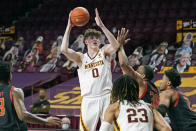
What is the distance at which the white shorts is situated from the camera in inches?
Answer: 189

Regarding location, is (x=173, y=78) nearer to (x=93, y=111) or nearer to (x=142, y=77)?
(x=142, y=77)

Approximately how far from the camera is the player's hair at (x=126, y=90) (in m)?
3.06

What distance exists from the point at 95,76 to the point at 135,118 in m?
2.07

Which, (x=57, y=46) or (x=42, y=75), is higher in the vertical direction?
(x=57, y=46)

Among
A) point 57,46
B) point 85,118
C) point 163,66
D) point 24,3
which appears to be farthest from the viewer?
point 24,3

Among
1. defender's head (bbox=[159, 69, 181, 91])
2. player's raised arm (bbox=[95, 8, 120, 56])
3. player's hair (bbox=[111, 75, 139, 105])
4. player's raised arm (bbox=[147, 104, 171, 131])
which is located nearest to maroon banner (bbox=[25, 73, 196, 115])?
player's raised arm (bbox=[95, 8, 120, 56])

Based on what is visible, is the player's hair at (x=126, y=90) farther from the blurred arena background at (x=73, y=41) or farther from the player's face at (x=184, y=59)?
the player's face at (x=184, y=59)

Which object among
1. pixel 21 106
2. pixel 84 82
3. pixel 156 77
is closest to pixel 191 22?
pixel 156 77

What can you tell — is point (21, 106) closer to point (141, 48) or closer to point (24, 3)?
point (141, 48)

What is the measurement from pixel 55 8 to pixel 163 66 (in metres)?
6.78

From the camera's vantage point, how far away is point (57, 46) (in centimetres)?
1354

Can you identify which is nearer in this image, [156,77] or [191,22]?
[156,77]

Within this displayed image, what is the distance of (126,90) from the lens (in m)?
3.07

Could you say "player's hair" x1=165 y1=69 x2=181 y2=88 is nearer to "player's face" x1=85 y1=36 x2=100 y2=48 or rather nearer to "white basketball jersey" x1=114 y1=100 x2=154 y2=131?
"player's face" x1=85 y1=36 x2=100 y2=48
